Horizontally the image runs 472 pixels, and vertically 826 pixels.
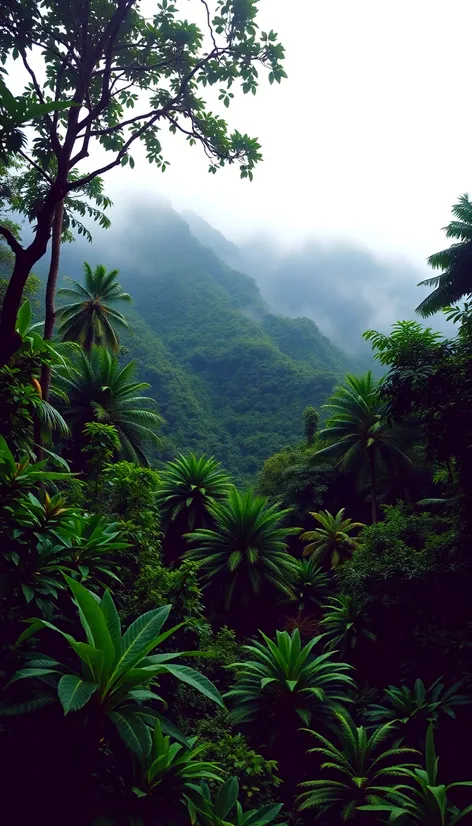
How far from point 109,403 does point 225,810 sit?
13.3 meters

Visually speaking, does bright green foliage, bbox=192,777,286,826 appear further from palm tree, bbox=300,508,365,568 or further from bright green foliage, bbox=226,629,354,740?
→ palm tree, bbox=300,508,365,568

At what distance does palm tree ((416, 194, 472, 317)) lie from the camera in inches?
678

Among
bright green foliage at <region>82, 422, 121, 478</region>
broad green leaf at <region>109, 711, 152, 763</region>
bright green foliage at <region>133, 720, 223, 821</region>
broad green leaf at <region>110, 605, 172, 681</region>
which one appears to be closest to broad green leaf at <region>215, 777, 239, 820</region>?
bright green foliage at <region>133, 720, 223, 821</region>

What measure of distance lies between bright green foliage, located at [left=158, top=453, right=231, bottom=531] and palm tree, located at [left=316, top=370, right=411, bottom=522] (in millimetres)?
4521

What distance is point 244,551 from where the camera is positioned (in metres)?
13.0

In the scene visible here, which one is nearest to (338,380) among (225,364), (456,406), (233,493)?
(225,364)

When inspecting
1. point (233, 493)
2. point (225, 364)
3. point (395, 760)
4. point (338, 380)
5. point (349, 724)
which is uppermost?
point (225, 364)

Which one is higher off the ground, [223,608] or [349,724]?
[223,608]

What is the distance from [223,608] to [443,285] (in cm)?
1347

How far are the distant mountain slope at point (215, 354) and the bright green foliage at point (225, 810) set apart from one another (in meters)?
27.0

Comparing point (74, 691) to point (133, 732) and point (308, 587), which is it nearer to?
point (133, 732)

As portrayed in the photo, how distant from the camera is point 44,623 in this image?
2521 mm

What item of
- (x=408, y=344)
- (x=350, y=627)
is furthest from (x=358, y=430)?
(x=408, y=344)

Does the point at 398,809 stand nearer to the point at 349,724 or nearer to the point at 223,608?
the point at 349,724
